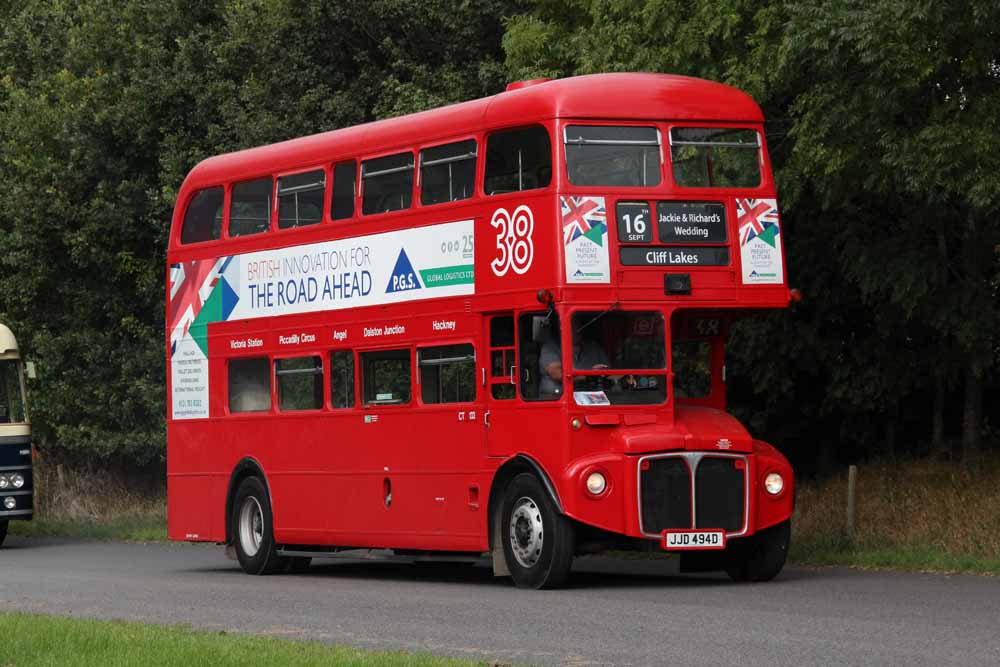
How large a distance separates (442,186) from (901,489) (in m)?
7.82

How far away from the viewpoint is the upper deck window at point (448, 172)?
61.9 feet

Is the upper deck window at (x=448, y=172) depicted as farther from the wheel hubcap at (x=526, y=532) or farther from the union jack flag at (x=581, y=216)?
the wheel hubcap at (x=526, y=532)

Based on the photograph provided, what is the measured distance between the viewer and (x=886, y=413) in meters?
28.1

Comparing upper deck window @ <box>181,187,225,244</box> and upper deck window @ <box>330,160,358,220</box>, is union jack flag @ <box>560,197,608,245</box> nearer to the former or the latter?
upper deck window @ <box>330,160,358,220</box>

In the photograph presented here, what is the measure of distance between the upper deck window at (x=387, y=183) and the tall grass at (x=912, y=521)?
5.68 m

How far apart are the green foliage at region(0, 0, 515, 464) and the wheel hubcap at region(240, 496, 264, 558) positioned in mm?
11336

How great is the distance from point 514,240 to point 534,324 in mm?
812

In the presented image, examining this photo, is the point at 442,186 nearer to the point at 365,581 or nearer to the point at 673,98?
the point at 673,98

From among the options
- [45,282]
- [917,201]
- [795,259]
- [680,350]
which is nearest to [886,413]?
[795,259]

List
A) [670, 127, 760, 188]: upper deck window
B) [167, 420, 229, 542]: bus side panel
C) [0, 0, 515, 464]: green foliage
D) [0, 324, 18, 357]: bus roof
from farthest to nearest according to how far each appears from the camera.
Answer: [0, 0, 515, 464]: green foliage → [0, 324, 18, 357]: bus roof → [167, 420, 229, 542]: bus side panel → [670, 127, 760, 188]: upper deck window

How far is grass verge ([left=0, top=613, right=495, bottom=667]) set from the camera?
11820mm

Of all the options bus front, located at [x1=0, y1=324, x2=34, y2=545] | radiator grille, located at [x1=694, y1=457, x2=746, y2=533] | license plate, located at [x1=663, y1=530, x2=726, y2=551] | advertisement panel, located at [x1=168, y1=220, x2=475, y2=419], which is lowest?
license plate, located at [x1=663, y1=530, x2=726, y2=551]

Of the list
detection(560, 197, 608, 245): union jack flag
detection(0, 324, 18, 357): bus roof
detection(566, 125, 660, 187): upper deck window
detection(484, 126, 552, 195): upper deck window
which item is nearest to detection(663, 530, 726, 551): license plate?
detection(560, 197, 608, 245): union jack flag

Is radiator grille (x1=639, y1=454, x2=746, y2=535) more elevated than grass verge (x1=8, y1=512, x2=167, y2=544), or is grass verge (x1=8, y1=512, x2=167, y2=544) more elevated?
radiator grille (x1=639, y1=454, x2=746, y2=535)
